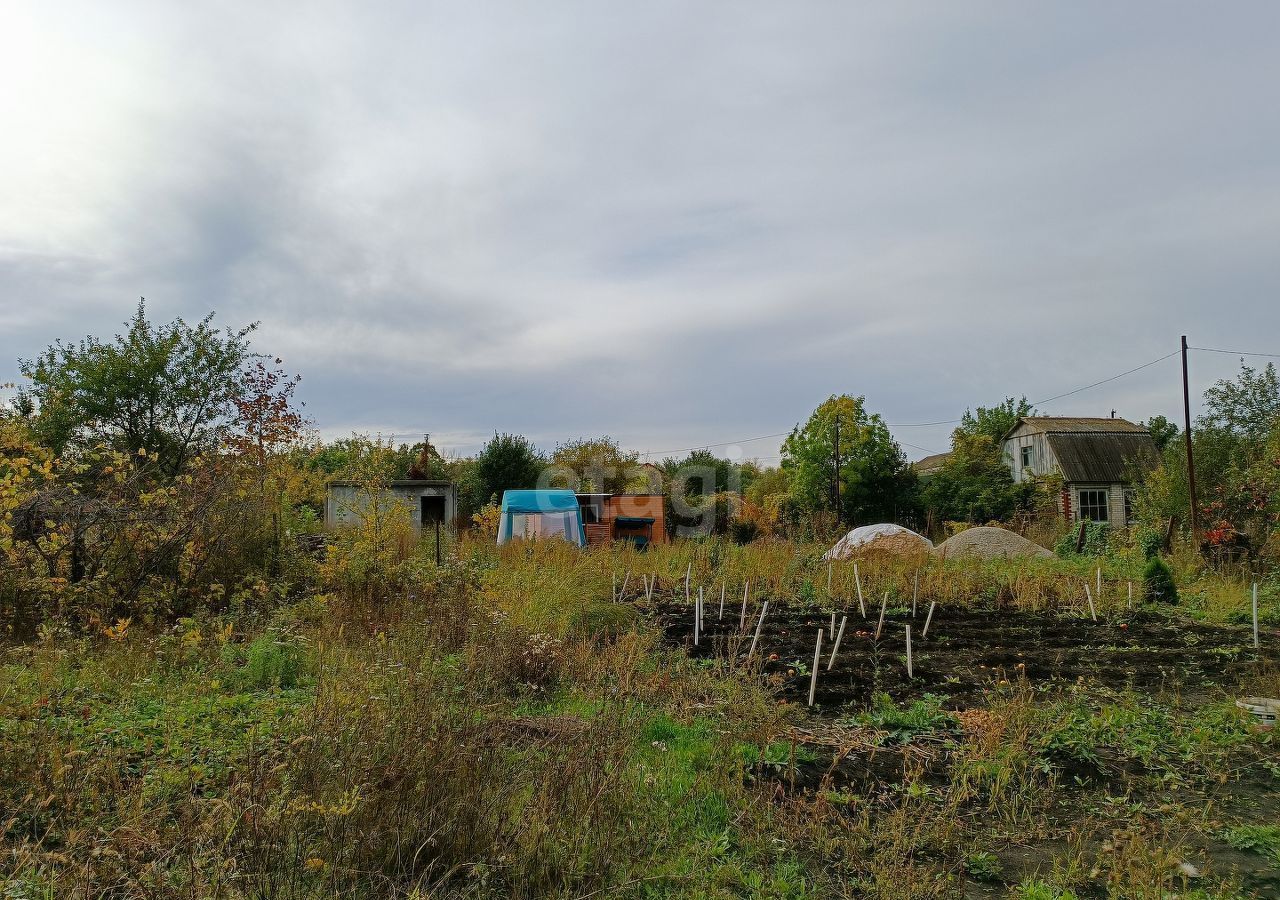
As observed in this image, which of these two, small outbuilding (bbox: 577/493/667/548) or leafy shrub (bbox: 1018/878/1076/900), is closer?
leafy shrub (bbox: 1018/878/1076/900)

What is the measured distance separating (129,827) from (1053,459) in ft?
101

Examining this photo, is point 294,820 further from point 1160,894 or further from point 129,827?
point 1160,894

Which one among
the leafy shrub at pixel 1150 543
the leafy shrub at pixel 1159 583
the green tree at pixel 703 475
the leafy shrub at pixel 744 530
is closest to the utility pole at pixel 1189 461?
the leafy shrub at pixel 1150 543

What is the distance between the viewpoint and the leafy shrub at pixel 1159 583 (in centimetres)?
1102

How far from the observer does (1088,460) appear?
93.6ft

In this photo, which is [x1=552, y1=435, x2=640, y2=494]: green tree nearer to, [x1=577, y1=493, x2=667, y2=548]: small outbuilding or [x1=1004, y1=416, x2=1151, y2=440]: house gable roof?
Answer: [x1=577, y1=493, x2=667, y2=548]: small outbuilding

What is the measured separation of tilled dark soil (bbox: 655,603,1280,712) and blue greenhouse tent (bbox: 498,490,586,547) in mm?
6317

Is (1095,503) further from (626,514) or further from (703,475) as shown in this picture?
(626,514)

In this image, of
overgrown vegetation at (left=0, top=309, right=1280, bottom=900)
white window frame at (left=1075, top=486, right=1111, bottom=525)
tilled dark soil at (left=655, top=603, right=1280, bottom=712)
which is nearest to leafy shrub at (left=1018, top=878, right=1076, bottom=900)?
overgrown vegetation at (left=0, top=309, right=1280, bottom=900)

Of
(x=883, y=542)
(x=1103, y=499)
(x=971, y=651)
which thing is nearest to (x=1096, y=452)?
(x=1103, y=499)

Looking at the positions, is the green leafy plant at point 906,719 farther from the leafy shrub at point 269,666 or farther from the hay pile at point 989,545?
the hay pile at point 989,545

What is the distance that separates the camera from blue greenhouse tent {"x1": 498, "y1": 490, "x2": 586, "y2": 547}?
1617cm

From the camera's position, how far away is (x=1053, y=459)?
2862 centimetres

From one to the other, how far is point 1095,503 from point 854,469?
11.5 m
